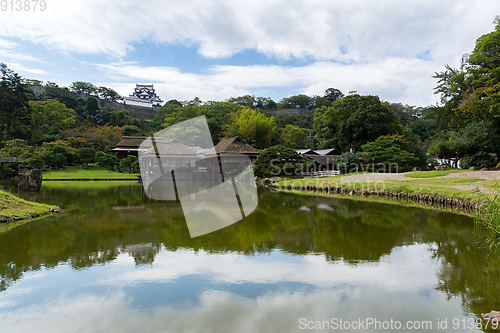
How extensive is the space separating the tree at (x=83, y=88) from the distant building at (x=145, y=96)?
8.18 metres

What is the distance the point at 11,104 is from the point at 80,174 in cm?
1040

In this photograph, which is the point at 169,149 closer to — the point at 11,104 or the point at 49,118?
the point at 11,104

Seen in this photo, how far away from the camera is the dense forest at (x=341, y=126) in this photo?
19781 millimetres

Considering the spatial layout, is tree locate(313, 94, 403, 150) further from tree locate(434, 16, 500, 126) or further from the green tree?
tree locate(434, 16, 500, 126)

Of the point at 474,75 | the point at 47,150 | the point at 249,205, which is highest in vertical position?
the point at 474,75

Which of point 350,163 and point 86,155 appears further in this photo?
point 86,155

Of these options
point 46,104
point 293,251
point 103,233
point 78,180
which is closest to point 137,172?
point 78,180

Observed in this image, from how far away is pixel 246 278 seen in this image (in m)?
4.70

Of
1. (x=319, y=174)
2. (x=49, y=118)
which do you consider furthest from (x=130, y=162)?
(x=319, y=174)

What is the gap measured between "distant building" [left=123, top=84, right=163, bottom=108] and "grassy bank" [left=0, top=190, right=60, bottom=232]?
58.8m

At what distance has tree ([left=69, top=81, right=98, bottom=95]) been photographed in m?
56.9

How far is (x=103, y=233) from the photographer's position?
24.6 ft

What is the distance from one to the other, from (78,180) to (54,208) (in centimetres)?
1629

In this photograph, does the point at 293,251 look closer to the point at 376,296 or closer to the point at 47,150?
the point at 376,296
